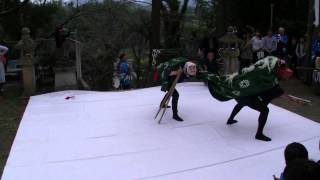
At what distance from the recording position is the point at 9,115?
7.36 metres

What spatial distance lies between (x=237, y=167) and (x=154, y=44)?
7.86m

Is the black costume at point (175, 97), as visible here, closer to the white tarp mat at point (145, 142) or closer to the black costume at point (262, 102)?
the white tarp mat at point (145, 142)

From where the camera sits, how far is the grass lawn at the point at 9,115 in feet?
18.4

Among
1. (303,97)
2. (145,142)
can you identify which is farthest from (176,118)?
(303,97)

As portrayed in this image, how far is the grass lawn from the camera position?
560 centimetres

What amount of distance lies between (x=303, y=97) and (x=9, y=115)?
5.67m

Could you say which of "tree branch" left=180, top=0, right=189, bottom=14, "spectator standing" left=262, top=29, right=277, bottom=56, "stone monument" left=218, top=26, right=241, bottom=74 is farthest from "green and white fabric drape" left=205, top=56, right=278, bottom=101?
Answer: "tree branch" left=180, top=0, right=189, bottom=14

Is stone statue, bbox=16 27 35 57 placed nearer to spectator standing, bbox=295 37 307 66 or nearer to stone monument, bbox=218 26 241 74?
stone monument, bbox=218 26 241 74

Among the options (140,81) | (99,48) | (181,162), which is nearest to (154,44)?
(140,81)

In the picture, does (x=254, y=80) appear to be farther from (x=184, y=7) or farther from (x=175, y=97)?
(x=184, y=7)

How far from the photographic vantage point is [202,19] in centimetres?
1577

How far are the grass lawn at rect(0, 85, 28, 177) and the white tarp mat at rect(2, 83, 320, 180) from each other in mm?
117

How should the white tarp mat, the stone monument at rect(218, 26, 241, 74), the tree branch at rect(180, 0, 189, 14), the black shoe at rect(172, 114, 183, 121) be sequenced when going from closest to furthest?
the white tarp mat
the black shoe at rect(172, 114, 183, 121)
the stone monument at rect(218, 26, 241, 74)
the tree branch at rect(180, 0, 189, 14)

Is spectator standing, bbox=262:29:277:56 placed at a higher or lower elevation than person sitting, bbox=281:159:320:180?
higher
